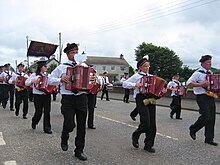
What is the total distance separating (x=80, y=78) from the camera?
5035 mm

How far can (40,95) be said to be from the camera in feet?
26.0

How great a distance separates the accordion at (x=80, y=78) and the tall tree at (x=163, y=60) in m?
63.8

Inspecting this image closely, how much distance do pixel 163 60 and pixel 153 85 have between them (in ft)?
213

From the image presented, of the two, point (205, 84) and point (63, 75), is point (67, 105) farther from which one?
point (205, 84)

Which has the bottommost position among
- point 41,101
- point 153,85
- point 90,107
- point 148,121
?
point 90,107

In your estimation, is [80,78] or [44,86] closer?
Result: [80,78]

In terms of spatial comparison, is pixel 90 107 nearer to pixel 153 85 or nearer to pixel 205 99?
pixel 153 85

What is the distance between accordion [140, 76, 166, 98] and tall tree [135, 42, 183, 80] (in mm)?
62805

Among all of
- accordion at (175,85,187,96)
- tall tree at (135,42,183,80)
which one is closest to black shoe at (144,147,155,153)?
accordion at (175,85,187,96)

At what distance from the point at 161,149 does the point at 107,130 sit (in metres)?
2.44

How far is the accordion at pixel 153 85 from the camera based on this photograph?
5883mm

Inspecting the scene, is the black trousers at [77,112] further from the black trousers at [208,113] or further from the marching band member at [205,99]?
the black trousers at [208,113]

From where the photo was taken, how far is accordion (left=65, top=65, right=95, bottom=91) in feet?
16.5

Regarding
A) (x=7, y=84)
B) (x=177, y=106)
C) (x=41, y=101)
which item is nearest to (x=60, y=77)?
(x=41, y=101)
